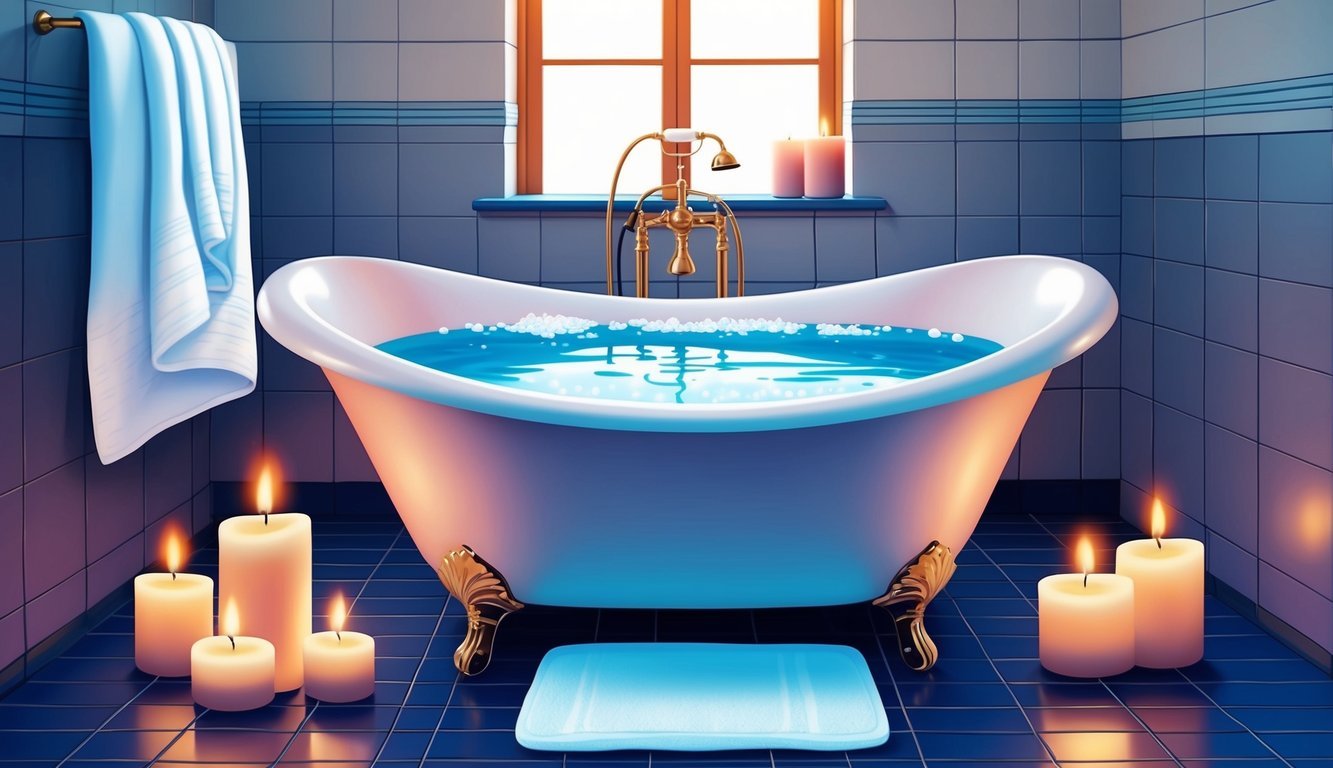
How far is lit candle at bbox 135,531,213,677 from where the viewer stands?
231cm

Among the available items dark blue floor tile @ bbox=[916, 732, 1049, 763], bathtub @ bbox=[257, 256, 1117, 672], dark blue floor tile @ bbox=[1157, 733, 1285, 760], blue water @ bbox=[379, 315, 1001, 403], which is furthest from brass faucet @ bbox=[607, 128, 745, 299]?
dark blue floor tile @ bbox=[1157, 733, 1285, 760]

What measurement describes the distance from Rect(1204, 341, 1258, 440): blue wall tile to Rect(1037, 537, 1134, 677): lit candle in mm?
564

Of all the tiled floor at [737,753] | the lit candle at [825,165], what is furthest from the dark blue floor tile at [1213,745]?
the lit candle at [825,165]

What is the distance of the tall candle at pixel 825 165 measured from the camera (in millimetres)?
3420

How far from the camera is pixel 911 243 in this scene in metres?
3.45

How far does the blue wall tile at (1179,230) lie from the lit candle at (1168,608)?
2.71ft

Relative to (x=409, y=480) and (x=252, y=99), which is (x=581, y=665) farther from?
(x=252, y=99)

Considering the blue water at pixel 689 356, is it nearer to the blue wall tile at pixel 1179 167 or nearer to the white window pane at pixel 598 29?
the blue wall tile at pixel 1179 167

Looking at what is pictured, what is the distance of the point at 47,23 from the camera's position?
241cm

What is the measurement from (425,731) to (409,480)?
1.41ft

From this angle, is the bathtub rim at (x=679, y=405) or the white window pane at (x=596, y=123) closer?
the bathtub rim at (x=679, y=405)

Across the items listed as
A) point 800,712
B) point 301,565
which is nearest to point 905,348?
point 800,712

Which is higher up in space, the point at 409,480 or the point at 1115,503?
the point at 409,480

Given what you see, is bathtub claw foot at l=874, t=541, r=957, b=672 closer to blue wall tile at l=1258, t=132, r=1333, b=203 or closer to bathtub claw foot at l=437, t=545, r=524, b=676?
bathtub claw foot at l=437, t=545, r=524, b=676
